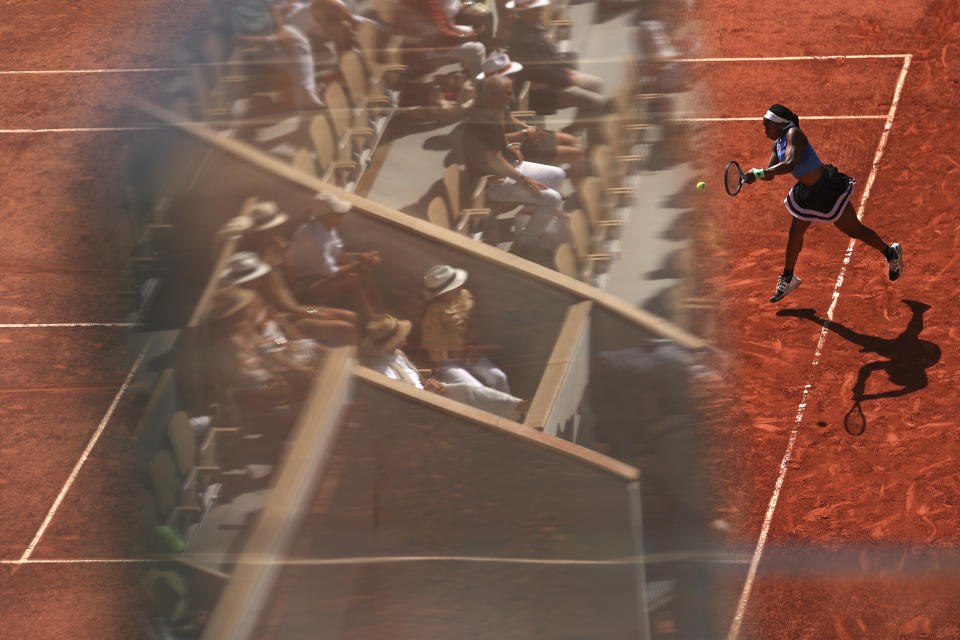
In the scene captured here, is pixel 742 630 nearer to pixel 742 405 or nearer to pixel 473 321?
pixel 742 405

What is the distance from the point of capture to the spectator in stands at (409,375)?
1573mm

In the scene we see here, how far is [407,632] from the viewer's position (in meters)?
1.56

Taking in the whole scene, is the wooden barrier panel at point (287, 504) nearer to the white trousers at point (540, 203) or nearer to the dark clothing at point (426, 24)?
the white trousers at point (540, 203)

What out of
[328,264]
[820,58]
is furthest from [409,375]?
[820,58]

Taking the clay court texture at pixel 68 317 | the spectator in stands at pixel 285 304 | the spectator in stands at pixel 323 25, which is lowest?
the clay court texture at pixel 68 317

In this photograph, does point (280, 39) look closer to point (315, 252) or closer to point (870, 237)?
point (315, 252)

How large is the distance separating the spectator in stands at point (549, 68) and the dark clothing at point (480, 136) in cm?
13

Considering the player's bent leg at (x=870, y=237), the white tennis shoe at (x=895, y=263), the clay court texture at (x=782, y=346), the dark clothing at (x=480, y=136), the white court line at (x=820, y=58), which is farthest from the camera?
the white court line at (x=820, y=58)

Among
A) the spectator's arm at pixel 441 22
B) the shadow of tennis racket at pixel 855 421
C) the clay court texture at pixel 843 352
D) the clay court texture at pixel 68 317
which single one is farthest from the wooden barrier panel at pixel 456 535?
the shadow of tennis racket at pixel 855 421

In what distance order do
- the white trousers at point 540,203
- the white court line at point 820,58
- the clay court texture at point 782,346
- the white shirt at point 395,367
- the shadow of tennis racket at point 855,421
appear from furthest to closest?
the white court line at point 820,58, the shadow of tennis racket at point 855,421, the clay court texture at point 782,346, the white trousers at point 540,203, the white shirt at point 395,367

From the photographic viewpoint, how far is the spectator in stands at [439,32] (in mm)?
2109

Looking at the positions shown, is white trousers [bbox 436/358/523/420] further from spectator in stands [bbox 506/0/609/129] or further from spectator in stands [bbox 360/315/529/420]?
spectator in stands [bbox 506/0/609/129]

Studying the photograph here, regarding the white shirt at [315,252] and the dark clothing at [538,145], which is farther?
the dark clothing at [538,145]

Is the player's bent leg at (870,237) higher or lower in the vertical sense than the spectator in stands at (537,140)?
lower
